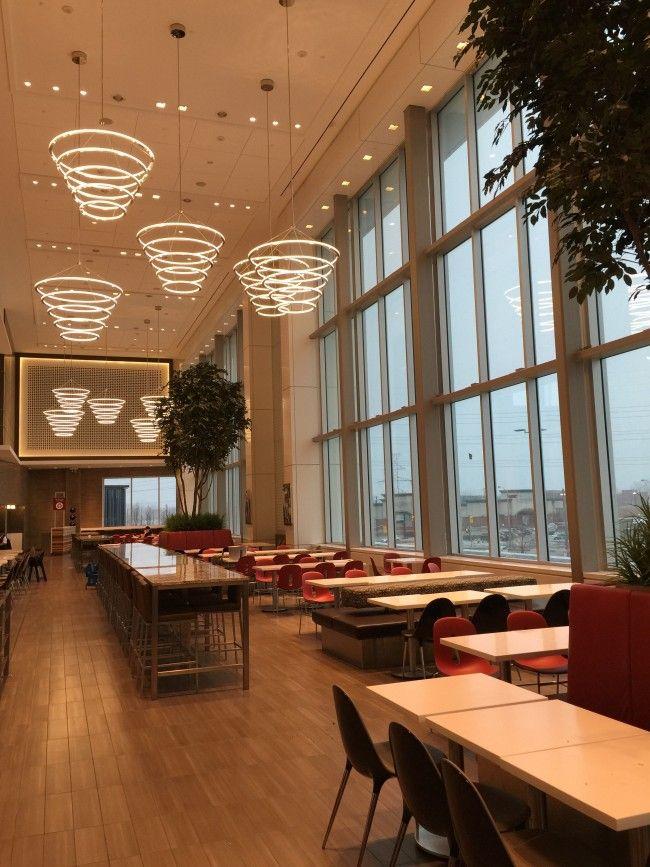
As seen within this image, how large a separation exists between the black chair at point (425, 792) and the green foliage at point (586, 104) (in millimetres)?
2033

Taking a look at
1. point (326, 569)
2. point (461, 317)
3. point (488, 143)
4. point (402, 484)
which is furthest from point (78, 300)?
point (488, 143)

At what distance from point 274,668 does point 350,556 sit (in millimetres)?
7249

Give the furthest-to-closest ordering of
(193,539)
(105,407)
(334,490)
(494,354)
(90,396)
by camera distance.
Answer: (90,396)
(105,407)
(193,539)
(334,490)
(494,354)

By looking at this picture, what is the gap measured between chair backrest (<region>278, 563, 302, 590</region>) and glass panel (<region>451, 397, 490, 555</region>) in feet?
9.68

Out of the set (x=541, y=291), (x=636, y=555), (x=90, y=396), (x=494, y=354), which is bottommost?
(x=636, y=555)

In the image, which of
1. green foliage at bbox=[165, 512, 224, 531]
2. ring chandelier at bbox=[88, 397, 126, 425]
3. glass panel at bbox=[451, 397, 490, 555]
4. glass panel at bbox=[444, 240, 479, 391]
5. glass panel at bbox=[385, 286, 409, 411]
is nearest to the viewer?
glass panel at bbox=[451, 397, 490, 555]

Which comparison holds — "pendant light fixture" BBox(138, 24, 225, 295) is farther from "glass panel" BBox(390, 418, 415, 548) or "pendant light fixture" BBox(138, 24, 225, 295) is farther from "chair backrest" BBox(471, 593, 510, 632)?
"chair backrest" BBox(471, 593, 510, 632)

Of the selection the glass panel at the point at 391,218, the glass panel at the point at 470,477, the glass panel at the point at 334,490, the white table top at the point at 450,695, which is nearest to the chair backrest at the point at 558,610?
the white table top at the point at 450,695

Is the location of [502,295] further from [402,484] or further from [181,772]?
[181,772]

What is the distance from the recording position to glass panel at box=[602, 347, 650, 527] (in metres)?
8.38

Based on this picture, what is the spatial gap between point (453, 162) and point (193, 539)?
10475 millimetres

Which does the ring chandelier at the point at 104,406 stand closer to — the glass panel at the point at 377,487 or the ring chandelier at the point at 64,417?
the ring chandelier at the point at 64,417

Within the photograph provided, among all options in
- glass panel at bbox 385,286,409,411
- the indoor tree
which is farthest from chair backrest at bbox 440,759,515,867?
the indoor tree

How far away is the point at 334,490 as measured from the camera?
17625 mm
